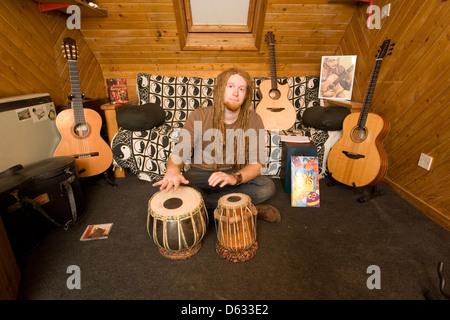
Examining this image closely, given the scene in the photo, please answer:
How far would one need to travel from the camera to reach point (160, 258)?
1475 mm

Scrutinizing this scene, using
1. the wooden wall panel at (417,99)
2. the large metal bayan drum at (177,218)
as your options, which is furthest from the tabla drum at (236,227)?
the wooden wall panel at (417,99)

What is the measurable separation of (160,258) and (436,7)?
8.94 ft

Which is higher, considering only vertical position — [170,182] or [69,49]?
[69,49]

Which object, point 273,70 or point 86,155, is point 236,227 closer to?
point 86,155

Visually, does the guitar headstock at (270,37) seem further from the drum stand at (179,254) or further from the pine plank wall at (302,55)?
the drum stand at (179,254)

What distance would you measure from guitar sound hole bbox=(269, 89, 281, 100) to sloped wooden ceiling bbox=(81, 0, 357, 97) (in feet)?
2.31

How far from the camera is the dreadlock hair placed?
1513 mm

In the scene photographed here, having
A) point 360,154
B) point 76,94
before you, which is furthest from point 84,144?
point 360,154

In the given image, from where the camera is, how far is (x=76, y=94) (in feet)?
6.72

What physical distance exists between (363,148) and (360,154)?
0.06 meters

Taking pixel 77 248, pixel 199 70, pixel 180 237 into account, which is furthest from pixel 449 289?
pixel 199 70

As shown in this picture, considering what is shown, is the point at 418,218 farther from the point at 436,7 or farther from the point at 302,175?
the point at 436,7

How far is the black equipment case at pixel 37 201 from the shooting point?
53.0 inches

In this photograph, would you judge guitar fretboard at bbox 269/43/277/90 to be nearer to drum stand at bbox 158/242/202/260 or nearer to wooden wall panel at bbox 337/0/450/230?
wooden wall panel at bbox 337/0/450/230
